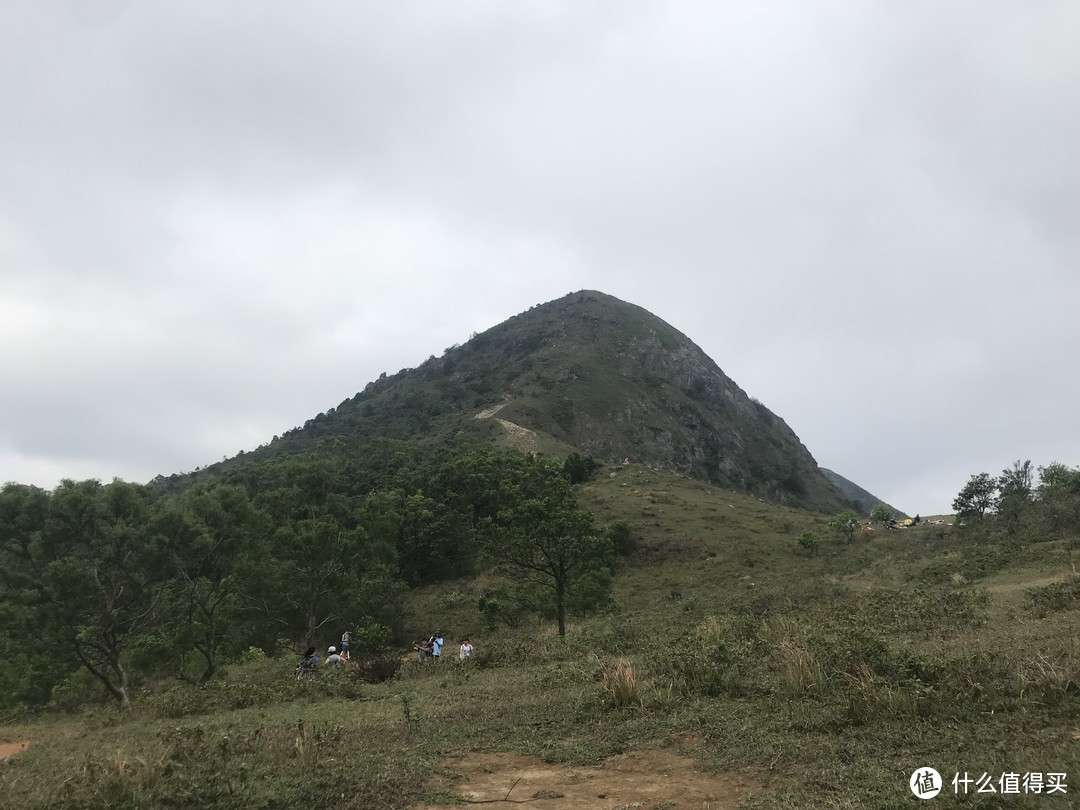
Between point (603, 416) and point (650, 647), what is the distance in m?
95.0

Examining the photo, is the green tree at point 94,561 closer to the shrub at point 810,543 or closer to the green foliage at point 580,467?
the shrub at point 810,543

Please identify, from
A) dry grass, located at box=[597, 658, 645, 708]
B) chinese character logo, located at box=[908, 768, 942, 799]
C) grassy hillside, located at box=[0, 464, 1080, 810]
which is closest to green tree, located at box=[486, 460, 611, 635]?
grassy hillside, located at box=[0, 464, 1080, 810]

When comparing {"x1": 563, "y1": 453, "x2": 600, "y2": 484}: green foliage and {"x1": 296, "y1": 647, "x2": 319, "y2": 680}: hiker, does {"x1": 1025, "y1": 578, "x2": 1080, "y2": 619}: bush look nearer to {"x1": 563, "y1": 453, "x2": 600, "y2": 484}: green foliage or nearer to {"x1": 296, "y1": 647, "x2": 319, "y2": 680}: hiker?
{"x1": 296, "y1": 647, "x2": 319, "y2": 680}: hiker

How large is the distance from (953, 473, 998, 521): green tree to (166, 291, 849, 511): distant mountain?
41.8 metres

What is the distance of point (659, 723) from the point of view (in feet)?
28.0

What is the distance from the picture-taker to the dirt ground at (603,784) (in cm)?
593

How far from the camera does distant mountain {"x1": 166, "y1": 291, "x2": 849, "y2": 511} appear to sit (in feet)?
325

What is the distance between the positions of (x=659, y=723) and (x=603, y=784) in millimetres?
2155

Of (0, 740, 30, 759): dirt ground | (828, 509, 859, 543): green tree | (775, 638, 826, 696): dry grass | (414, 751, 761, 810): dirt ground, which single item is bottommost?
(0, 740, 30, 759): dirt ground

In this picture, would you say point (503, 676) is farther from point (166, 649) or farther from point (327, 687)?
point (166, 649)

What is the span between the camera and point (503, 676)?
1579 cm

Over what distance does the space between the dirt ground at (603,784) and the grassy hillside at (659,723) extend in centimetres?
4

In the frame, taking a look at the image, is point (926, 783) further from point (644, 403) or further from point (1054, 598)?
point (644, 403)

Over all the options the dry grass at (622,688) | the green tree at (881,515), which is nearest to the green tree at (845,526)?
the green tree at (881,515)
